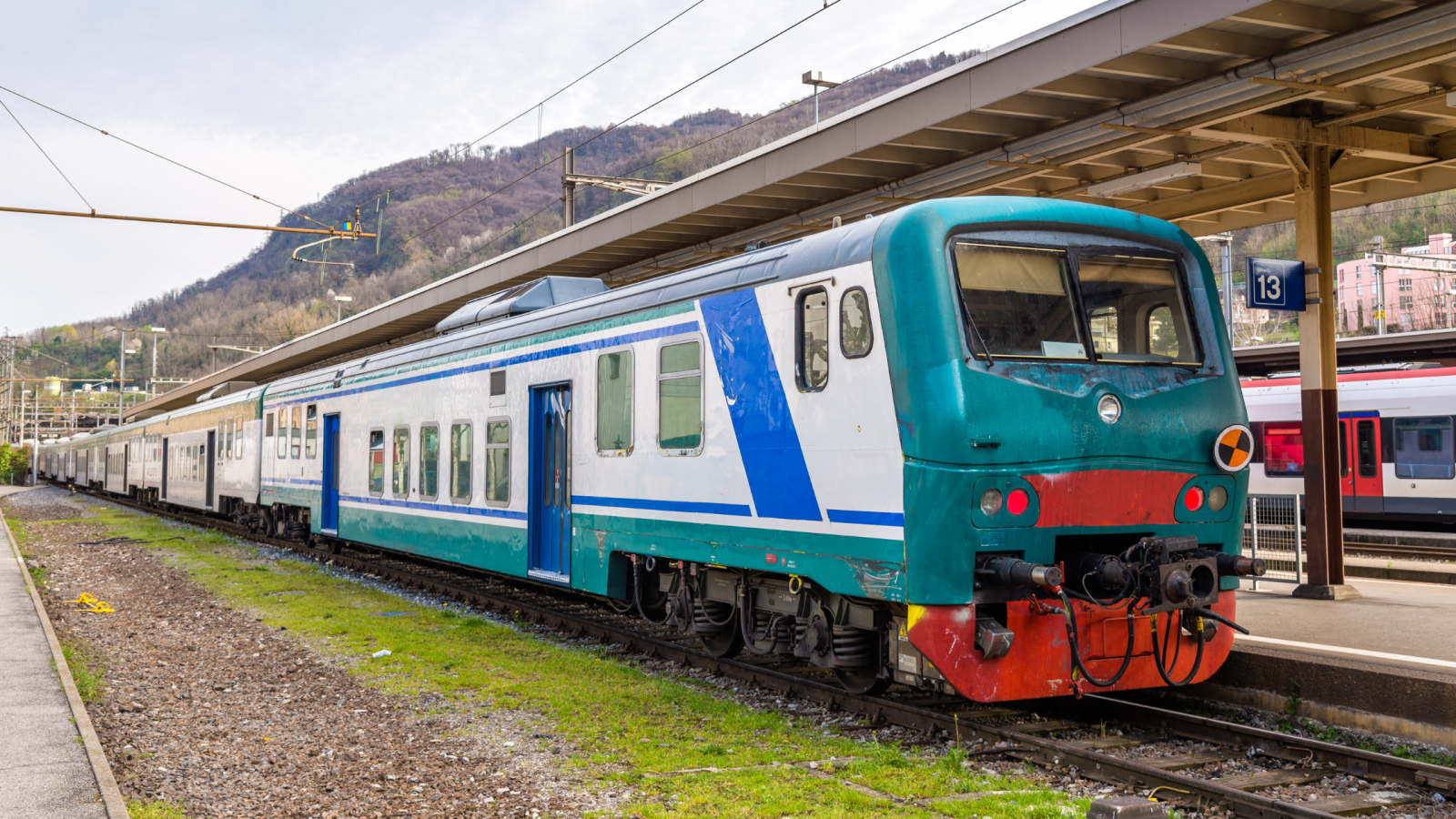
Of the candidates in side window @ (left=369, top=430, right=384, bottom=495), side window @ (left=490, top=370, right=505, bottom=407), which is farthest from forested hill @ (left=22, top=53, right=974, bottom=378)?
side window @ (left=490, top=370, right=505, bottom=407)

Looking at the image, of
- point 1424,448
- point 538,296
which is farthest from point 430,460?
point 1424,448

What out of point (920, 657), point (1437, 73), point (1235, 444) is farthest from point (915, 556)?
point (1437, 73)

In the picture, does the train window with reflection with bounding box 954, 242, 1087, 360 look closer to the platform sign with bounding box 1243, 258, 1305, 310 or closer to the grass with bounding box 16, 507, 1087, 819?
the grass with bounding box 16, 507, 1087, 819

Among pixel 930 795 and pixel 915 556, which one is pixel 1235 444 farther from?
pixel 930 795

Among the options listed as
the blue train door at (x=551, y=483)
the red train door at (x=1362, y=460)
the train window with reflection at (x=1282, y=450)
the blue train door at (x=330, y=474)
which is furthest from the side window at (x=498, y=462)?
the train window with reflection at (x=1282, y=450)

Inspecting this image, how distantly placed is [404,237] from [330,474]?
94.1m

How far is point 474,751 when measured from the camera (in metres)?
7.14

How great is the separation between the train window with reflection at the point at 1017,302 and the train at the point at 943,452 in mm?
19

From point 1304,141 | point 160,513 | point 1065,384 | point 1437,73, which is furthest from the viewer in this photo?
point 160,513

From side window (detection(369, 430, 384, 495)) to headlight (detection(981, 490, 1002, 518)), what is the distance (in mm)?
11447

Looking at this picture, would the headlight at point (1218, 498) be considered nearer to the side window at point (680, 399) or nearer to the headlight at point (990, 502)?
the headlight at point (990, 502)

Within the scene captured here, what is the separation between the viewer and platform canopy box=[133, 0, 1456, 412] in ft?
28.3

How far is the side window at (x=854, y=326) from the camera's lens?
7.06m

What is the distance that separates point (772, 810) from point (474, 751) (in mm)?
2228
